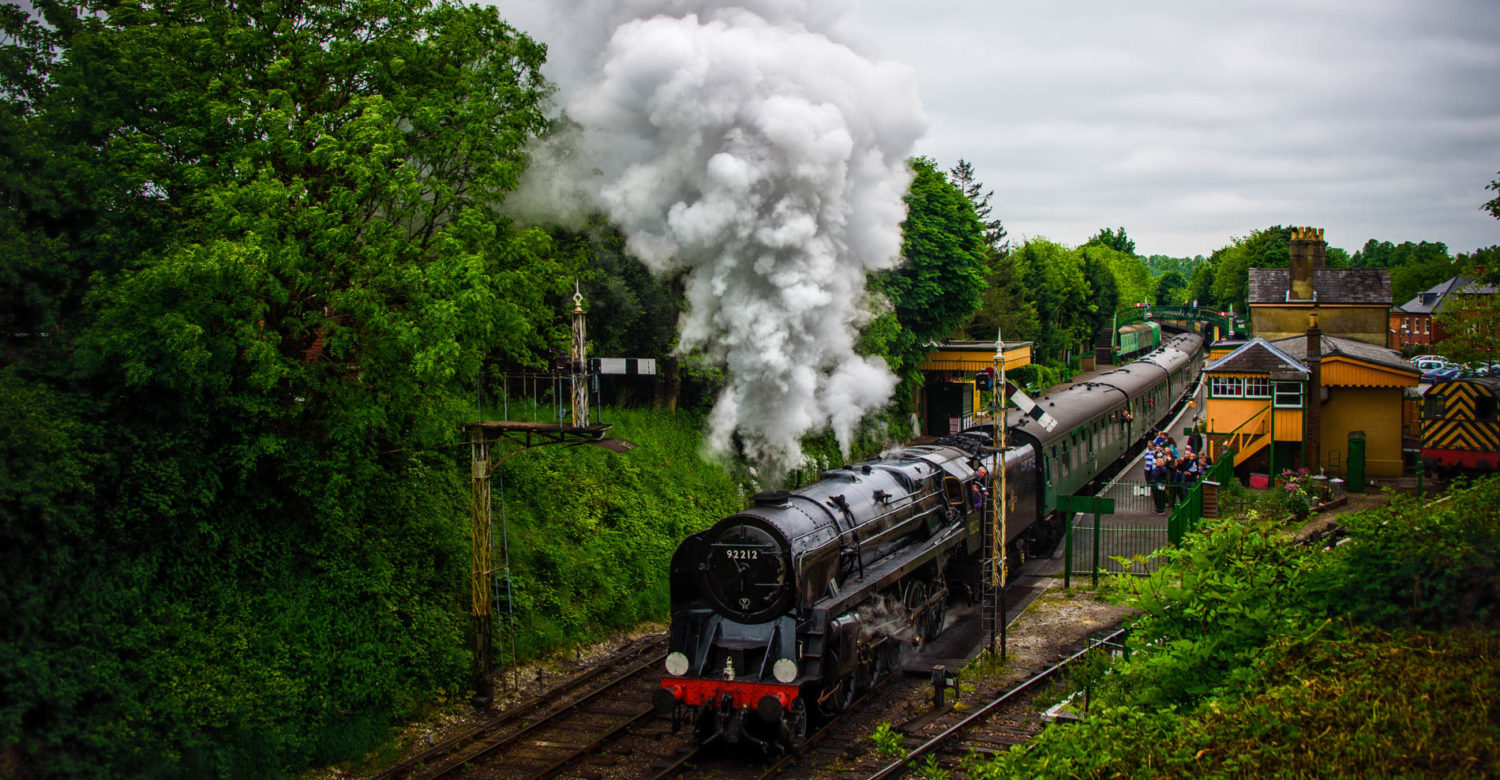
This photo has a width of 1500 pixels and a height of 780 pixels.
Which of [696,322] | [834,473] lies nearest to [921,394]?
[696,322]

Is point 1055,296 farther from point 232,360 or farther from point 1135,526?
point 232,360

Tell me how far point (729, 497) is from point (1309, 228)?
1097 inches

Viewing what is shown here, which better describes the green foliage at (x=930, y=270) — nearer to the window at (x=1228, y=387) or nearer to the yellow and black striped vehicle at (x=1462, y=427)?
the window at (x=1228, y=387)

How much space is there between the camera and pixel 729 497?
20.9 meters

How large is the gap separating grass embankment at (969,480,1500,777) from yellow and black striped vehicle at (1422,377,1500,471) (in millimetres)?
19529

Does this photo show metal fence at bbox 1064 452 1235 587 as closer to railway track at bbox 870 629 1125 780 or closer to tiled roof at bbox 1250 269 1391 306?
railway track at bbox 870 629 1125 780

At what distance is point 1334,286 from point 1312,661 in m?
34.0

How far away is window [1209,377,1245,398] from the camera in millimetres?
25469

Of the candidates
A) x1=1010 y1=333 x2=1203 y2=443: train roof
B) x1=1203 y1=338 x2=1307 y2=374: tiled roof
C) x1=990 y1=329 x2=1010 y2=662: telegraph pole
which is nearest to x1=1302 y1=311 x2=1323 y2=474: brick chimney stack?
x1=1203 y1=338 x2=1307 y2=374: tiled roof

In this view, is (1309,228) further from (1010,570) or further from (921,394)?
(1010,570)

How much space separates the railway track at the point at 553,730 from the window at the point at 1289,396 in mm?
18152

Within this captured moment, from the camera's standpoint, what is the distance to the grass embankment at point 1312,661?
208 inches

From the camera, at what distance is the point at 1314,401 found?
80.8 ft

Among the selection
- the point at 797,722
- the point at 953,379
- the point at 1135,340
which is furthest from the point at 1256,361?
the point at 1135,340
